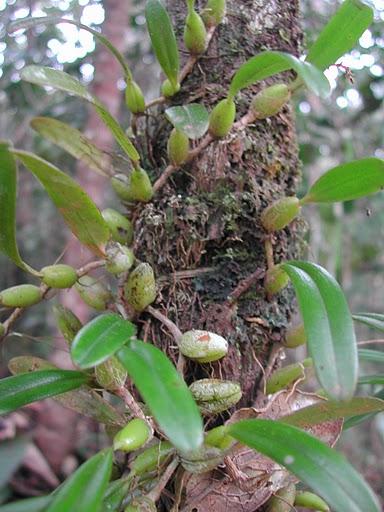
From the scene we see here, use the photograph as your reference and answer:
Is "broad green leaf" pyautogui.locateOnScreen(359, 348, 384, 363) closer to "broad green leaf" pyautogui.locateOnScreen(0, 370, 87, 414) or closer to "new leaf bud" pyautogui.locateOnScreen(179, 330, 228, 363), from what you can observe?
"new leaf bud" pyautogui.locateOnScreen(179, 330, 228, 363)

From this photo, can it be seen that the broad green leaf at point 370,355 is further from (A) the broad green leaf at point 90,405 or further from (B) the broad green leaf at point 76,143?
(B) the broad green leaf at point 76,143

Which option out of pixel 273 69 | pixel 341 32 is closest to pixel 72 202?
pixel 273 69

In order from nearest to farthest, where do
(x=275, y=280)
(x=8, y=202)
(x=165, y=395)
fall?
(x=165, y=395) → (x=8, y=202) → (x=275, y=280)

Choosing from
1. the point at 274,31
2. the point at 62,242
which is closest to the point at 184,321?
the point at 274,31

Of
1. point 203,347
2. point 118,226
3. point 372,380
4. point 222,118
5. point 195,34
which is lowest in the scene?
point 372,380

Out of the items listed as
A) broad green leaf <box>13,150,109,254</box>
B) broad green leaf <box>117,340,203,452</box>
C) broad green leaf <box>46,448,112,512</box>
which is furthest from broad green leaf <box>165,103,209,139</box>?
broad green leaf <box>46,448,112,512</box>

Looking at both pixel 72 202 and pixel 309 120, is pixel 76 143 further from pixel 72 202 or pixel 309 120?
pixel 309 120
